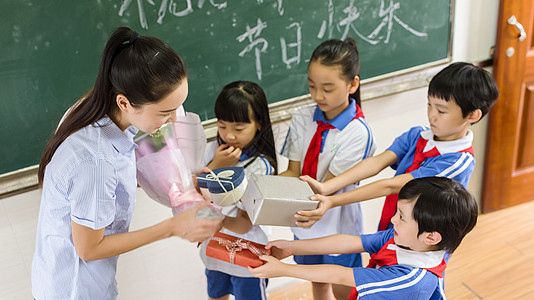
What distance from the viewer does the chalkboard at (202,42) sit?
161cm

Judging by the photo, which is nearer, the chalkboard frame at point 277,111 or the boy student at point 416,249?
the boy student at point 416,249

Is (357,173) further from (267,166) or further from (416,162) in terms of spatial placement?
(267,166)

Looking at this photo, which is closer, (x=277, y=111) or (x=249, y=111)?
(x=249, y=111)

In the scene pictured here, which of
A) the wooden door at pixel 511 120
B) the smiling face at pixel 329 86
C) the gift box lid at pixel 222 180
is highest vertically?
the smiling face at pixel 329 86

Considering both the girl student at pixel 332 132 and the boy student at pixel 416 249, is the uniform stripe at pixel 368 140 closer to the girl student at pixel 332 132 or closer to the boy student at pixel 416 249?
the girl student at pixel 332 132

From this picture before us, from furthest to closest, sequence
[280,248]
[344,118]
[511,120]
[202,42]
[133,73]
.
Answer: [511,120] → [202,42] → [344,118] → [280,248] → [133,73]

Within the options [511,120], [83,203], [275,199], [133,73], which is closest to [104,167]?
[83,203]

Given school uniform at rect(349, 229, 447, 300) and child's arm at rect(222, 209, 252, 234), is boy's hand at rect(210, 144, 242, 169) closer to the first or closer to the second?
child's arm at rect(222, 209, 252, 234)

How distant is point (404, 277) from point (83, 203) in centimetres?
81

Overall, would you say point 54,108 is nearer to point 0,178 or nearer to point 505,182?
point 0,178

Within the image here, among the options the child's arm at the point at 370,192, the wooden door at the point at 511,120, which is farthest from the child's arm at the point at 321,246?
the wooden door at the point at 511,120

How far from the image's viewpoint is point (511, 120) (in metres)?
2.62

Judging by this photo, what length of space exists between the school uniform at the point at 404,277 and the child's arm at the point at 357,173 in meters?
0.35

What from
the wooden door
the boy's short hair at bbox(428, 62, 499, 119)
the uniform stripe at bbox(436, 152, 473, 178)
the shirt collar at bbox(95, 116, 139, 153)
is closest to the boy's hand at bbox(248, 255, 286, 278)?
the shirt collar at bbox(95, 116, 139, 153)
